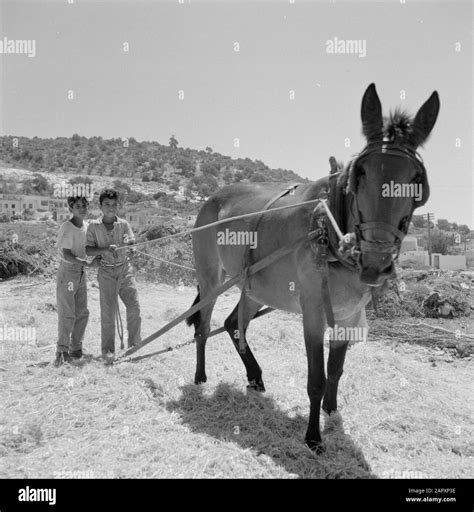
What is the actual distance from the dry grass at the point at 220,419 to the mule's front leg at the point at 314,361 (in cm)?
18

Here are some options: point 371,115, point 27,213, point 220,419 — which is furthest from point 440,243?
point 371,115

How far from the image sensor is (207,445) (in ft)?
11.9

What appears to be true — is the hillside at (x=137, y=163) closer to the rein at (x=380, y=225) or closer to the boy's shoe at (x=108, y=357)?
the boy's shoe at (x=108, y=357)

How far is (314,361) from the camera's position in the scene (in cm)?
375

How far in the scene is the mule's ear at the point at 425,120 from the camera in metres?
3.09

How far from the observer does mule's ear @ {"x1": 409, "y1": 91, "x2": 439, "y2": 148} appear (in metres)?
3.09

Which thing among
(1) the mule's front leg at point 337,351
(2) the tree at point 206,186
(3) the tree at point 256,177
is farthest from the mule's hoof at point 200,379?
(3) the tree at point 256,177

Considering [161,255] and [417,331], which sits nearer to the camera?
[417,331]

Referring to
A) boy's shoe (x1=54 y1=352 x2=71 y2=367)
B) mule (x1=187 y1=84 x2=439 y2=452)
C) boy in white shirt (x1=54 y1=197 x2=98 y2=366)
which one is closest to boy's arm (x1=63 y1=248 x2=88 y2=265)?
boy in white shirt (x1=54 y1=197 x2=98 y2=366)

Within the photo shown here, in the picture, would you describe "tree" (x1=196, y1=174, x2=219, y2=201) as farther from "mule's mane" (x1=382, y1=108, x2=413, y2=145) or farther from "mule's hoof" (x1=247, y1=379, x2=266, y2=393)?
"mule's mane" (x1=382, y1=108, x2=413, y2=145)

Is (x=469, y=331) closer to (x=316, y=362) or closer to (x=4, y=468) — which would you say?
(x=316, y=362)

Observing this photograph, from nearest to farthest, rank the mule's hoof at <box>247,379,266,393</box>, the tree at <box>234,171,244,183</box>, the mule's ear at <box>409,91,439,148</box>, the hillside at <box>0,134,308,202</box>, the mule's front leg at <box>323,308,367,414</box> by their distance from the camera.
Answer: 1. the mule's ear at <box>409,91,439,148</box>
2. the mule's front leg at <box>323,308,367,414</box>
3. the mule's hoof at <box>247,379,266,393</box>
4. the hillside at <box>0,134,308,202</box>
5. the tree at <box>234,171,244,183</box>
